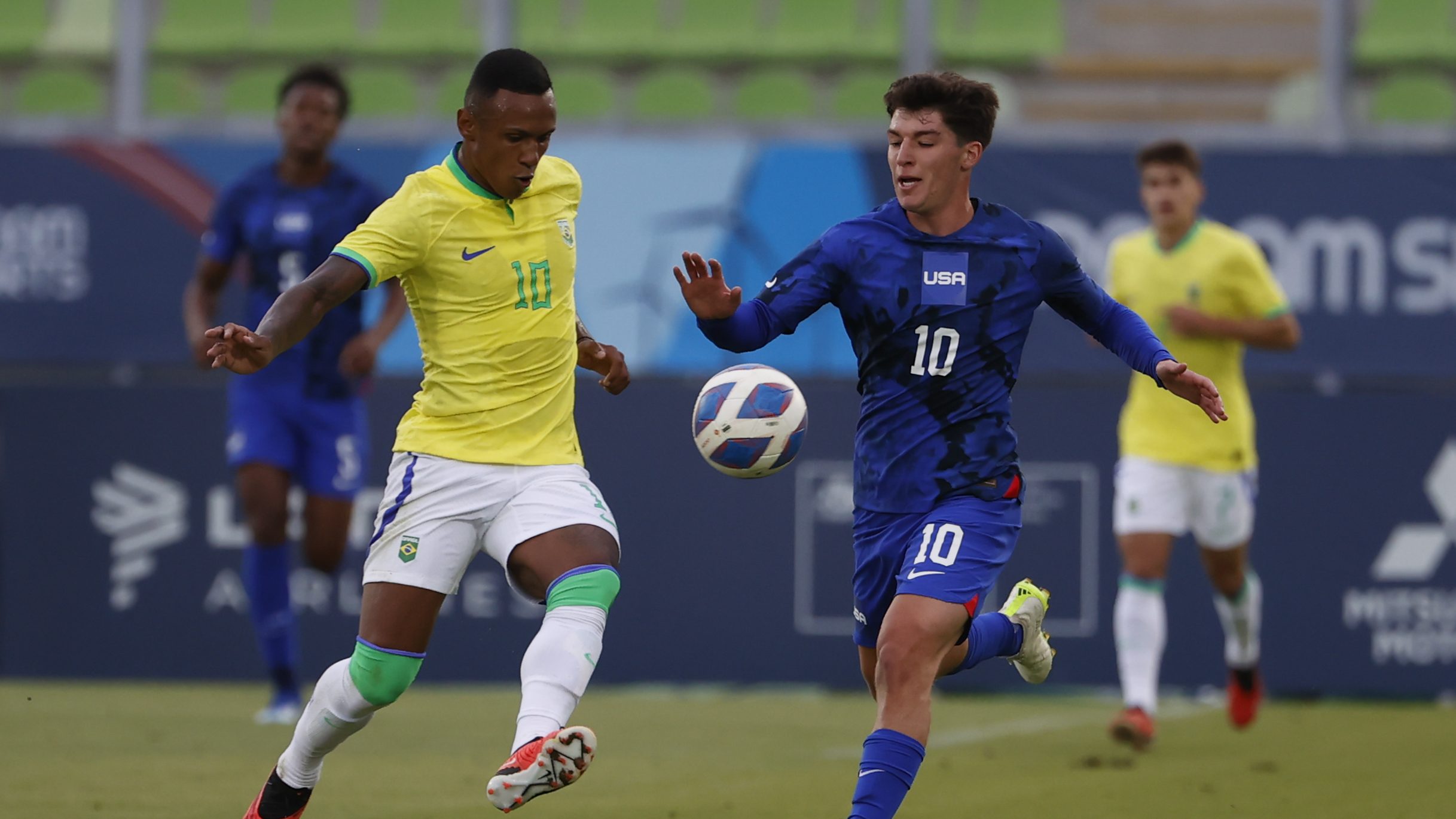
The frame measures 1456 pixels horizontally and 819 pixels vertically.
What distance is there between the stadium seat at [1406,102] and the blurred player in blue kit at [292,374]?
242 inches

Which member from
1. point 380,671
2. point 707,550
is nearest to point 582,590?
point 380,671

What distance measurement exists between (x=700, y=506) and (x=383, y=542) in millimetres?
5515

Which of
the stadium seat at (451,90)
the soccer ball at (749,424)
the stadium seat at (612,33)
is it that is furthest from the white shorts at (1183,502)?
the stadium seat at (451,90)

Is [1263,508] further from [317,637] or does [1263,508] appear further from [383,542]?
[383,542]

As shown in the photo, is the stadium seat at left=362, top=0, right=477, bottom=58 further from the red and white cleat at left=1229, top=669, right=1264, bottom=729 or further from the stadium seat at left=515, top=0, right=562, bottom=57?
the red and white cleat at left=1229, top=669, right=1264, bottom=729

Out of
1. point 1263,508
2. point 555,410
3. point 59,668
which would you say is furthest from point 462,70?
point 555,410

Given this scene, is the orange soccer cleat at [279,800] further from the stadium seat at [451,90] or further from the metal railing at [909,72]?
the stadium seat at [451,90]

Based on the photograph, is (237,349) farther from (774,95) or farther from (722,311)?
(774,95)

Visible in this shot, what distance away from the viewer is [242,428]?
30.3 ft

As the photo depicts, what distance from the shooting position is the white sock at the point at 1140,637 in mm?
8922

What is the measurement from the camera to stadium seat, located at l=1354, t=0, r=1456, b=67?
1172cm

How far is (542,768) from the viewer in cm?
493

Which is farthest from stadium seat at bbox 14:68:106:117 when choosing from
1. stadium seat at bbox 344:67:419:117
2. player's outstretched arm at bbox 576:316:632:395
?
player's outstretched arm at bbox 576:316:632:395

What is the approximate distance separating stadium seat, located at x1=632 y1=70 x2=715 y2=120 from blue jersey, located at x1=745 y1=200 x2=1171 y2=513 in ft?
21.4
